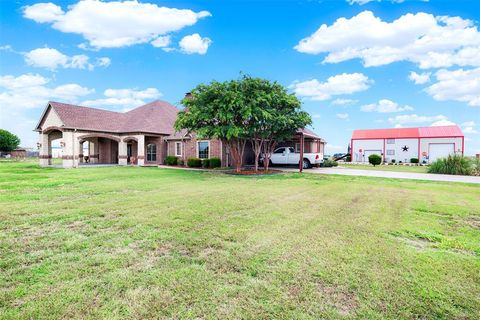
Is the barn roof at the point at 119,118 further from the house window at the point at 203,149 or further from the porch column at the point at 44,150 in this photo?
the house window at the point at 203,149

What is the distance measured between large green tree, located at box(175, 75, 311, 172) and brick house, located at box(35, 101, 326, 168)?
5.54 m

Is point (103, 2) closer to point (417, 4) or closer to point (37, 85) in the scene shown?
point (417, 4)

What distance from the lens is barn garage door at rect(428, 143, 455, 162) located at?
1393 inches

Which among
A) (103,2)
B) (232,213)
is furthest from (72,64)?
(232,213)

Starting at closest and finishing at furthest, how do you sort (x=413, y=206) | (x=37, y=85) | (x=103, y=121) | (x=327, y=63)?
(x=413, y=206) < (x=327, y=63) < (x=103, y=121) < (x=37, y=85)

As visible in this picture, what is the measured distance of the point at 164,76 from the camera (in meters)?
24.1

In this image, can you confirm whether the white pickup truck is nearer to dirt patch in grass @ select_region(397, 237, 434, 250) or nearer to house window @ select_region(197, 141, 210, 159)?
house window @ select_region(197, 141, 210, 159)

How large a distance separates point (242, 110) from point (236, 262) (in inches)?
454

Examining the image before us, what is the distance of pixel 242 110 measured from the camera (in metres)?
14.1

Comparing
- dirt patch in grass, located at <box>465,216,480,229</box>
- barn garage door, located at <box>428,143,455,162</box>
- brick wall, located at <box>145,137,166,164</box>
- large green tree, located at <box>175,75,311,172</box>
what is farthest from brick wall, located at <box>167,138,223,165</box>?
barn garage door, located at <box>428,143,455,162</box>

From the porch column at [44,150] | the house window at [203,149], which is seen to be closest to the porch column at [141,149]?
the house window at [203,149]

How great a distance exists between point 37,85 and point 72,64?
9750mm

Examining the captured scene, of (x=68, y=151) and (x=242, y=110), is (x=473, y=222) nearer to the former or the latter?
(x=242, y=110)

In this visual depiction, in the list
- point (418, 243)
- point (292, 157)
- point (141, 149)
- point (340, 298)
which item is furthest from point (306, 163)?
point (340, 298)
